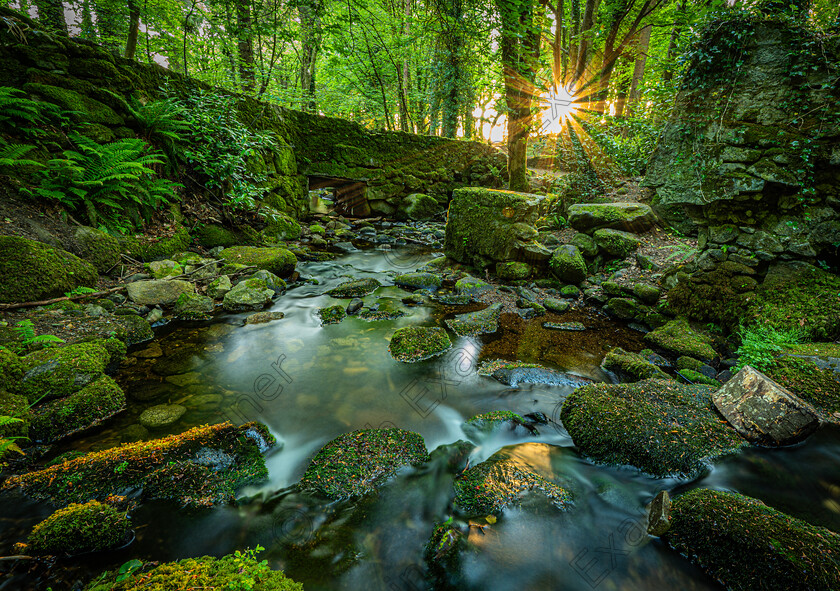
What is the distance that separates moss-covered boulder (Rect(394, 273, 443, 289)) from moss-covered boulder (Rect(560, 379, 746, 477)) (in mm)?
4121

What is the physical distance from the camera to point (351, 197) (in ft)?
42.3

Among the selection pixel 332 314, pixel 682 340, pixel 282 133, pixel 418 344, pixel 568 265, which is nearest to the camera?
pixel 682 340

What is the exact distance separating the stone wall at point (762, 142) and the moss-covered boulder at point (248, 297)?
269 inches

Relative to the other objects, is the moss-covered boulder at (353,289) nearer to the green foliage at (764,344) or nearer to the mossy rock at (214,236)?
the mossy rock at (214,236)

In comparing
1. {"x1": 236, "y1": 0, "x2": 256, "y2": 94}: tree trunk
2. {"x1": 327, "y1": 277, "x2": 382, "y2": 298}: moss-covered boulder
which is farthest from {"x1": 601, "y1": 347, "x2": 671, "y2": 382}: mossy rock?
{"x1": 236, "y1": 0, "x2": 256, "y2": 94}: tree trunk

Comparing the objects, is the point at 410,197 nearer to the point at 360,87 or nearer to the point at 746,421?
the point at 360,87

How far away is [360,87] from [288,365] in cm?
1527

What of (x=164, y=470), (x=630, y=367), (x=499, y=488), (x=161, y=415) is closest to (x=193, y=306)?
(x=161, y=415)

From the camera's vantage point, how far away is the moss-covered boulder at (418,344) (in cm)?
420

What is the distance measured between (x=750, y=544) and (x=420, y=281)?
559cm

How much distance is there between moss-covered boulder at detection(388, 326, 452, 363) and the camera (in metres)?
4.20

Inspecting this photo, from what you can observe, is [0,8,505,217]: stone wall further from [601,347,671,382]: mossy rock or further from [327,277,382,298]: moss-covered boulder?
[601,347,671,382]: mossy rock

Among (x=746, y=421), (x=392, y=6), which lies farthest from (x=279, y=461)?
(x=392, y=6)

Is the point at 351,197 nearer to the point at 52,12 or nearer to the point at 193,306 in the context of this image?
the point at 52,12
